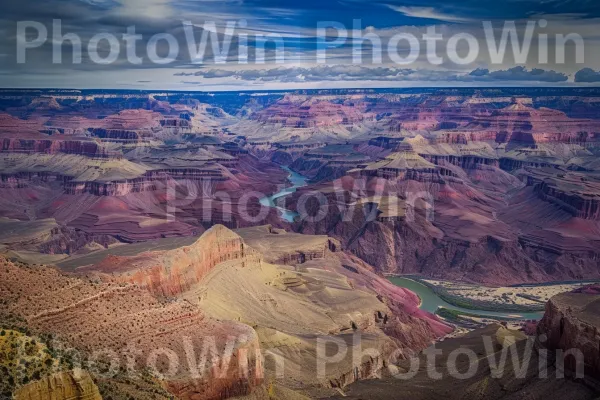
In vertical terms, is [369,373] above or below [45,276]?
below

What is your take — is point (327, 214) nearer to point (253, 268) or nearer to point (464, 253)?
point (464, 253)

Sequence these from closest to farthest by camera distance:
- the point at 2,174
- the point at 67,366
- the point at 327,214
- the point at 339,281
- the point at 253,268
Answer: the point at 67,366
the point at 253,268
the point at 339,281
the point at 327,214
the point at 2,174

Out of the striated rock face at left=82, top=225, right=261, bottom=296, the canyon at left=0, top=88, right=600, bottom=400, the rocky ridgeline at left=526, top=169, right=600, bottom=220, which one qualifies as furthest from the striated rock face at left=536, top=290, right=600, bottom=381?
the rocky ridgeline at left=526, top=169, right=600, bottom=220

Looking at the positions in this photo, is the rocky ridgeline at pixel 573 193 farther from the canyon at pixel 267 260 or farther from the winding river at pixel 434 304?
the winding river at pixel 434 304

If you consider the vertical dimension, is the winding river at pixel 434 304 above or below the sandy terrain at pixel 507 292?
below

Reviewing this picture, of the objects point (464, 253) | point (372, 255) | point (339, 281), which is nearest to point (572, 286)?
point (464, 253)

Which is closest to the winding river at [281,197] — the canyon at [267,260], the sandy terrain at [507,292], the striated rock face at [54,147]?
the canyon at [267,260]

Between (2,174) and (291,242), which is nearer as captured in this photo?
(291,242)
